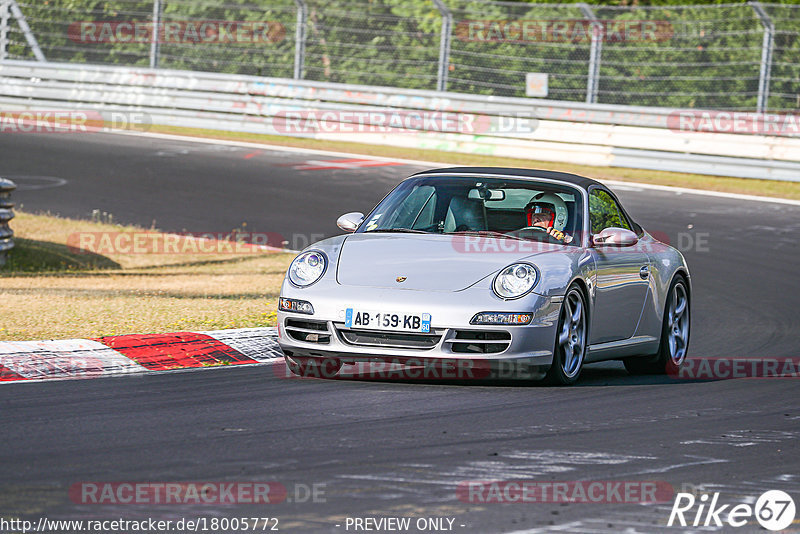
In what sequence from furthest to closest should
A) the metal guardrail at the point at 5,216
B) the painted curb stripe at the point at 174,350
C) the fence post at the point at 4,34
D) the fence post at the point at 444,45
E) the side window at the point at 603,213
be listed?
the fence post at the point at 4,34
the fence post at the point at 444,45
the metal guardrail at the point at 5,216
the side window at the point at 603,213
the painted curb stripe at the point at 174,350

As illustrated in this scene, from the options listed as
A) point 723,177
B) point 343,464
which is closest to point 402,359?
point 343,464

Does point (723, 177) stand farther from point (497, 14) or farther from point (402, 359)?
point (402, 359)

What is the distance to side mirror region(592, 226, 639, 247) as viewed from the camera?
26.2ft

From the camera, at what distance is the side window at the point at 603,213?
846 centimetres

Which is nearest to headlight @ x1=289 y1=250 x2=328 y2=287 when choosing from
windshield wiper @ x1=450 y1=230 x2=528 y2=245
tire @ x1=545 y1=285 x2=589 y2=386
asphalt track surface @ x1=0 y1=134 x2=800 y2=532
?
asphalt track surface @ x1=0 y1=134 x2=800 y2=532

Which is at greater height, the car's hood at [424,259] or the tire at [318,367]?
the car's hood at [424,259]

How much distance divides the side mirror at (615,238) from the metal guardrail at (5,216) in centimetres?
689

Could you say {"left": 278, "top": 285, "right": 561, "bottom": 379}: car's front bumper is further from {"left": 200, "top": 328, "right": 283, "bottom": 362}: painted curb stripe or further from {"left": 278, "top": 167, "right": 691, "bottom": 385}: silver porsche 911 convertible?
{"left": 200, "top": 328, "right": 283, "bottom": 362}: painted curb stripe

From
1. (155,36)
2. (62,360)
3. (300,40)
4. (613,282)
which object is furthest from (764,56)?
(62,360)

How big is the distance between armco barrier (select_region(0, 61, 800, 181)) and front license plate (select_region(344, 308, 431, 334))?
14.3 m

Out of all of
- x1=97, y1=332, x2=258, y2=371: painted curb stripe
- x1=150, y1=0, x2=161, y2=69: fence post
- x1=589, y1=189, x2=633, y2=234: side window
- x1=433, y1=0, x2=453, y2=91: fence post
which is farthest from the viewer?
x1=150, y1=0, x2=161, y2=69: fence post

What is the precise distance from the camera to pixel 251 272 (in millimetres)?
13477

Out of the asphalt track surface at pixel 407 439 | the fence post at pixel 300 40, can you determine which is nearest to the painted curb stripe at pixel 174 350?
the asphalt track surface at pixel 407 439

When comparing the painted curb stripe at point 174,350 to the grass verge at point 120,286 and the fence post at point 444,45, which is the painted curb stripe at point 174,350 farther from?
the fence post at point 444,45
